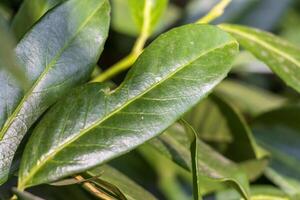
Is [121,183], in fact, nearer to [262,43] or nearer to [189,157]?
[189,157]

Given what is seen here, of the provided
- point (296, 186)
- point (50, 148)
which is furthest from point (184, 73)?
point (296, 186)

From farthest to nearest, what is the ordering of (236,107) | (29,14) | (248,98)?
(248,98), (236,107), (29,14)

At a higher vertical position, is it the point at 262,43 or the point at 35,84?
the point at 262,43

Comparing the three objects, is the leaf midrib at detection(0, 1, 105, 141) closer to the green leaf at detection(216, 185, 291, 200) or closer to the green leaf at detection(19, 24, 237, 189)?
the green leaf at detection(19, 24, 237, 189)

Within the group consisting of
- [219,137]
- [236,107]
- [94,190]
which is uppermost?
[236,107]

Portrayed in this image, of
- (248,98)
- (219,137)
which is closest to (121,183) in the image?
(219,137)

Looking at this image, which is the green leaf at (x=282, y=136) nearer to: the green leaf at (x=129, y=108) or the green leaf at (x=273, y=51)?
the green leaf at (x=273, y=51)

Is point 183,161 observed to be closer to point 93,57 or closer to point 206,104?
point 93,57

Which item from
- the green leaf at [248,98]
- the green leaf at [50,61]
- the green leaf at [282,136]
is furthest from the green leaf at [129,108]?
the green leaf at [248,98]
